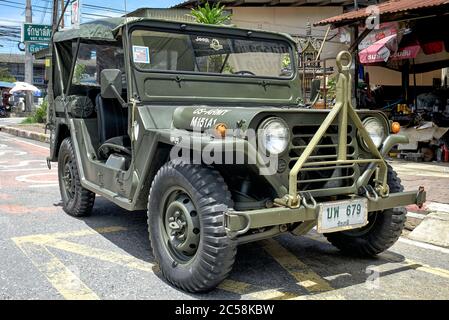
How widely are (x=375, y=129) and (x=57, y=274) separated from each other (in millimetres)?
2611

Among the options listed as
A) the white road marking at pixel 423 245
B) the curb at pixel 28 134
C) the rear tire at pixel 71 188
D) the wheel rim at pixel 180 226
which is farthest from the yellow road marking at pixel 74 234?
the curb at pixel 28 134

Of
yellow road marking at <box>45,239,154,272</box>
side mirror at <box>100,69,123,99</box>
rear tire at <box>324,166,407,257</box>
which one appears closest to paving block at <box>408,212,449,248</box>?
rear tire at <box>324,166,407,257</box>

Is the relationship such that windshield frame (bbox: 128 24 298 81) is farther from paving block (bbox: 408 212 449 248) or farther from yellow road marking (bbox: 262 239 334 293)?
paving block (bbox: 408 212 449 248)

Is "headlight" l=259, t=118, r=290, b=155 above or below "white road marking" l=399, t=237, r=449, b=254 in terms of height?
above

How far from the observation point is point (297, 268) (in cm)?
412

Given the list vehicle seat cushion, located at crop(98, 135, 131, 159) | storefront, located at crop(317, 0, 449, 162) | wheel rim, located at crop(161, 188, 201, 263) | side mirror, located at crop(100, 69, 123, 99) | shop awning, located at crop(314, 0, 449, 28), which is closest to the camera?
wheel rim, located at crop(161, 188, 201, 263)

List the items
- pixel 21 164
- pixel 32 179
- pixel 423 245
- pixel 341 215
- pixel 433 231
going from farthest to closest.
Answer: pixel 21 164 → pixel 32 179 → pixel 433 231 → pixel 423 245 → pixel 341 215

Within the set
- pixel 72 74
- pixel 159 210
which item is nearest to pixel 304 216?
pixel 159 210

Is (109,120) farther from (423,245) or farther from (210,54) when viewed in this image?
(423,245)

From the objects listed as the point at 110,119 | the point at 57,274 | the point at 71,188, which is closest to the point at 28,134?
the point at 71,188

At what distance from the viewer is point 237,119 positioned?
11.3 feet

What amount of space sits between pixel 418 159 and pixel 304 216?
23.2ft

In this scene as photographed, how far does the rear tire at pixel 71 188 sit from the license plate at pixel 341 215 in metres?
2.94

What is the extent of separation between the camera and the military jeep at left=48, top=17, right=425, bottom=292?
3328 millimetres
